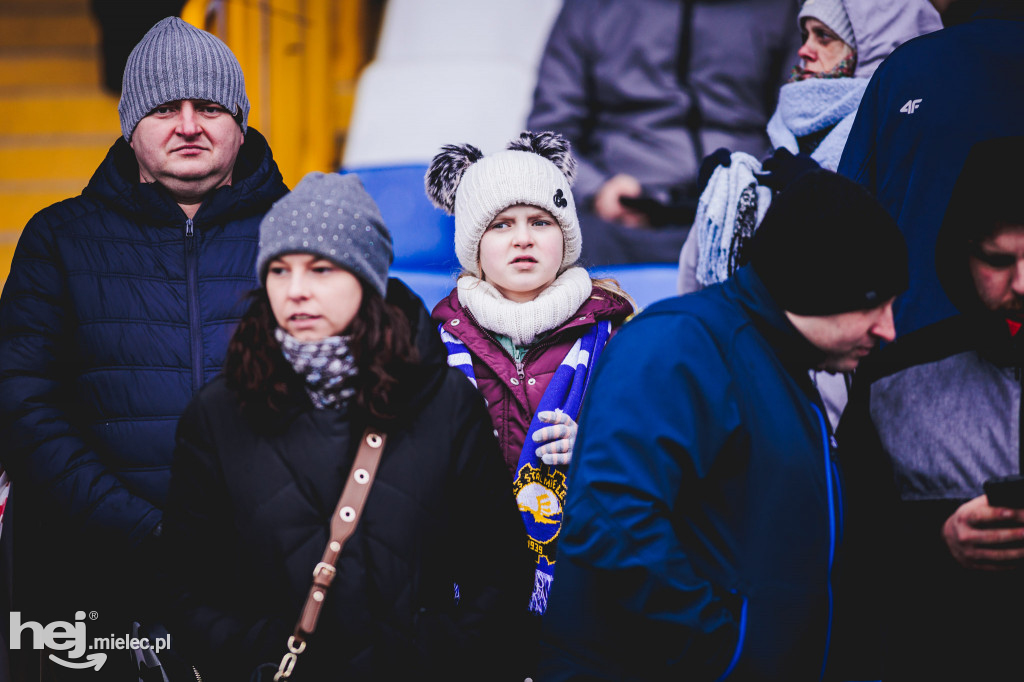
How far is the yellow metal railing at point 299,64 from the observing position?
4.36 meters

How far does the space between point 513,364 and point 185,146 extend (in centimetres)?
98

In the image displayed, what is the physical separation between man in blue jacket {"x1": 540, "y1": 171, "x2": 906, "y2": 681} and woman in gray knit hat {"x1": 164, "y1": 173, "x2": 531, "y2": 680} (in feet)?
0.74

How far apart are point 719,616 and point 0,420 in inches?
64.5

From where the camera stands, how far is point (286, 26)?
15.7ft

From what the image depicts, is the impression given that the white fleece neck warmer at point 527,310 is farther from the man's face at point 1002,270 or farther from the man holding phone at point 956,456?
the man's face at point 1002,270

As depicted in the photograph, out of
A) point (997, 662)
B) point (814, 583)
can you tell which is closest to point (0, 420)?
point (814, 583)

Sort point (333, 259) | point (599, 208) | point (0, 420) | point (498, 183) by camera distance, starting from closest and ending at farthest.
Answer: point (333, 259), point (0, 420), point (498, 183), point (599, 208)

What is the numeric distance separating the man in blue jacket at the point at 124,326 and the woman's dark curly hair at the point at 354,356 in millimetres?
483

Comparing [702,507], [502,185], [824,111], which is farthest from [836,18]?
[702,507]

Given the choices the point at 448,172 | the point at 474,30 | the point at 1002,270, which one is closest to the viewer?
the point at 1002,270

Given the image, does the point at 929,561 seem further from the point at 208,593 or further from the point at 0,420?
the point at 0,420

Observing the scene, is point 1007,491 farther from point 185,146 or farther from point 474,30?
point 474,30

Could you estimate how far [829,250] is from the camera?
152 cm

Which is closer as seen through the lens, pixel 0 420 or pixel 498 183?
pixel 0 420
